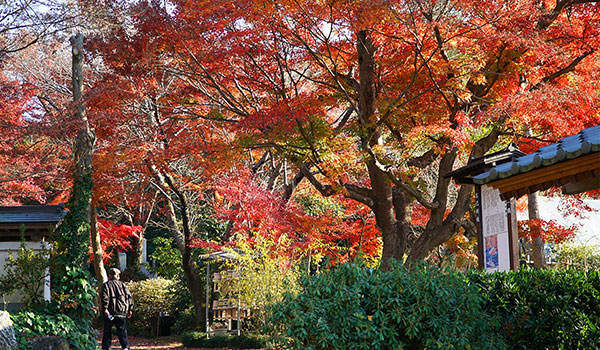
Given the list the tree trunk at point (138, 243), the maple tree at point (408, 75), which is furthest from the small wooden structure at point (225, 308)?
the tree trunk at point (138, 243)

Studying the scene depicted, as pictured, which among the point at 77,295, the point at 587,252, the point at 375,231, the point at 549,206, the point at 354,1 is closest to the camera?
the point at 354,1

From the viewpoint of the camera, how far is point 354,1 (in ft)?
29.8

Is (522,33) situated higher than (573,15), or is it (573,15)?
(573,15)

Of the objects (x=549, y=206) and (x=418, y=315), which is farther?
(x=549, y=206)

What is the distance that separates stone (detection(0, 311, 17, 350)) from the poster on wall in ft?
20.5

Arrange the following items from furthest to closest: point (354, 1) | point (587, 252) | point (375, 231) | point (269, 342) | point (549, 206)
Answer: point (549, 206) → point (587, 252) → point (375, 231) → point (354, 1) → point (269, 342)

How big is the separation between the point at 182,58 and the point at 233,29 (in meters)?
1.32

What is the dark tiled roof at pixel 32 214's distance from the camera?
1123 cm

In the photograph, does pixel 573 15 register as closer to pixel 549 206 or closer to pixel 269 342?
pixel 269 342

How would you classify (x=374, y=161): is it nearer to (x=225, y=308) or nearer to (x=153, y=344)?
(x=225, y=308)

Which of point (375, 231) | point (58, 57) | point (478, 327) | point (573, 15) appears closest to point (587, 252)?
point (375, 231)

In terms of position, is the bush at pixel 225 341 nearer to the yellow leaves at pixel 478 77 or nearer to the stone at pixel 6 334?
the stone at pixel 6 334

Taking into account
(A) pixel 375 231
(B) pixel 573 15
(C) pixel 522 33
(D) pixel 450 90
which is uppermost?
(B) pixel 573 15

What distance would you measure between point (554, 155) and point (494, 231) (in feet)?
9.76
